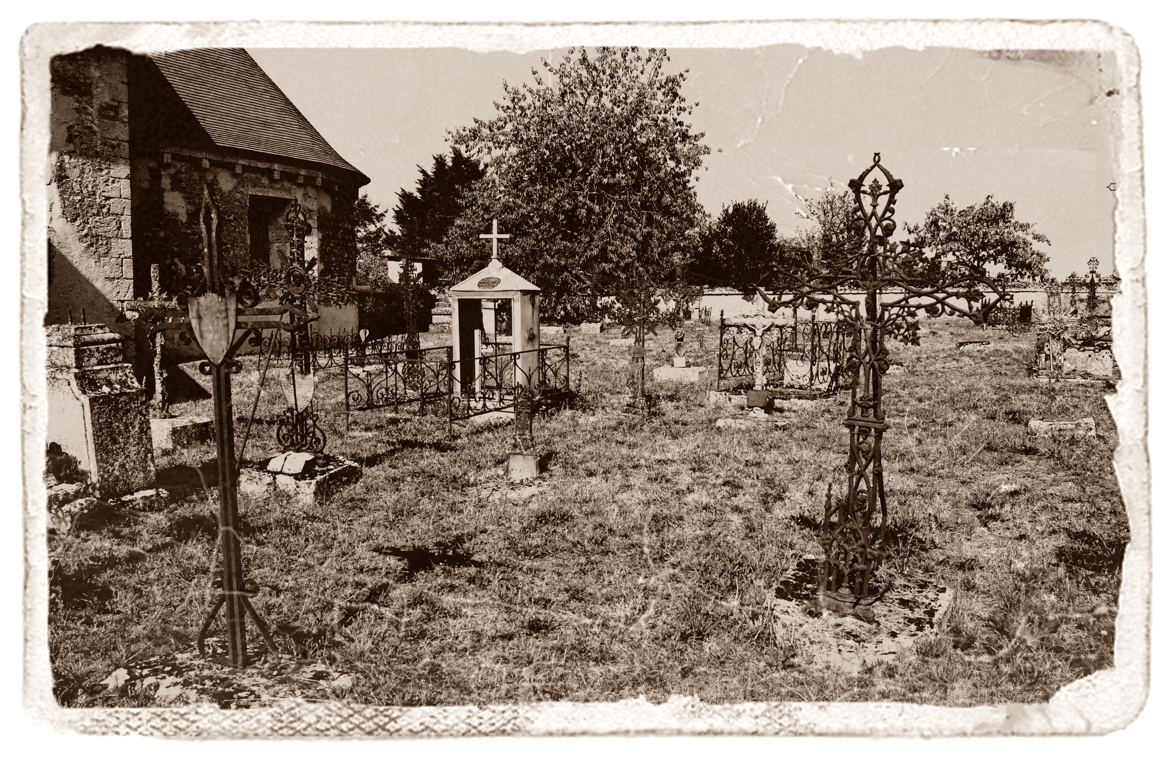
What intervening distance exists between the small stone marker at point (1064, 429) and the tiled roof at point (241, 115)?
7.45m

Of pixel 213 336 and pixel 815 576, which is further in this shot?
pixel 815 576

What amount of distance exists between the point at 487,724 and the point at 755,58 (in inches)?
130

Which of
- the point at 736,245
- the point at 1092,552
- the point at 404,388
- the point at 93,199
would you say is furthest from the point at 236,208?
the point at 736,245

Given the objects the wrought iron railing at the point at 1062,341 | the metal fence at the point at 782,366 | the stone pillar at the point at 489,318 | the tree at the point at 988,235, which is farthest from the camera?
the wrought iron railing at the point at 1062,341

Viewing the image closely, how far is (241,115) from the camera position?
882 centimetres

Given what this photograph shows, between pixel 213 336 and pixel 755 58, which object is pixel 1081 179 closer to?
pixel 755 58

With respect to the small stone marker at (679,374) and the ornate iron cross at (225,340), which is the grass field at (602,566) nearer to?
the ornate iron cross at (225,340)

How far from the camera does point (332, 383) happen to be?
10016 mm

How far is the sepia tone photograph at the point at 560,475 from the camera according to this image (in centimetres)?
304

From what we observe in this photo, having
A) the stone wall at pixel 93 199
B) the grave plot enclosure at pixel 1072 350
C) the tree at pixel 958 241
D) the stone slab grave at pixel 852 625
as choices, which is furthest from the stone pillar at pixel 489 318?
the grave plot enclosure at pixel 1072 350

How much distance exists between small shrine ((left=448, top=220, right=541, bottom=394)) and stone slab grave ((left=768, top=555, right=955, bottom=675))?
5.41m

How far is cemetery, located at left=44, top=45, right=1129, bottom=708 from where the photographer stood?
3072mm

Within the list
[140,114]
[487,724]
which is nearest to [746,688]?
[487,724]

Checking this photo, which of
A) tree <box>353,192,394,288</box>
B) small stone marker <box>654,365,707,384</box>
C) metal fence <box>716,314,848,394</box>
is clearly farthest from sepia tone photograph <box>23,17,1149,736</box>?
small stone marker <box>654,365,707,384</box>
